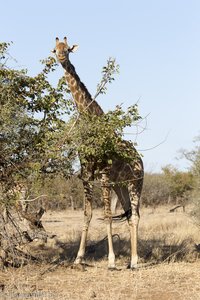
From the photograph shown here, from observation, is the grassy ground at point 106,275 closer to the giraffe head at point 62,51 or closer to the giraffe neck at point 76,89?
the giraffe neck at point 76,89

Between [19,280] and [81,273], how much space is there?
1.41 meters

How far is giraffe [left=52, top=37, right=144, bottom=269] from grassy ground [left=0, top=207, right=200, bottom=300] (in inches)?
21.8

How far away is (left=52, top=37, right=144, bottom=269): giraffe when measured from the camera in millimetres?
10734

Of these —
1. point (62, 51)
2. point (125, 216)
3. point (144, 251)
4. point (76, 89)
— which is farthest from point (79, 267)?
point (62, 51)

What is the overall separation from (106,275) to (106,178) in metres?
2.03

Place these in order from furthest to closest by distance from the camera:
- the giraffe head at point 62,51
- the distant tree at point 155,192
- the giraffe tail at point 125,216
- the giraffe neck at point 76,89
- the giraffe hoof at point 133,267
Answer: the distant tree at point 155,192, the giraffe tail at point 125,216, the giraffe neck at point 76,89, the giraffe head at point 62,51, the giraffe hoof at point 133,267

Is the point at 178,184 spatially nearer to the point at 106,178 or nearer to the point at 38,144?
the point at 106,178

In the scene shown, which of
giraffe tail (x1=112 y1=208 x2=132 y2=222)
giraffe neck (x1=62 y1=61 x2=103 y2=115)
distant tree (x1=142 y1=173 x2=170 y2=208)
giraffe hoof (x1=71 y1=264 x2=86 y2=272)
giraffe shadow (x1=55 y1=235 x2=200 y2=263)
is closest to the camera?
giraffe hoof (x1=71 y1=264 x2=86 y2=272)

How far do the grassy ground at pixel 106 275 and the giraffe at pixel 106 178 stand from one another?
1.81 feet

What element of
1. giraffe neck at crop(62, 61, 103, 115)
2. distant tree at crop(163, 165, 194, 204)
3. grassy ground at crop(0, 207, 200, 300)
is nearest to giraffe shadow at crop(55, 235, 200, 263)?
grassy ground at crop(0, 207, 200, 300)

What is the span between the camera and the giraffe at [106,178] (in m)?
10.7

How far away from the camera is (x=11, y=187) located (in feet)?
30.3

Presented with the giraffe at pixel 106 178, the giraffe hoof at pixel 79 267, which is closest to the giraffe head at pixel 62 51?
the giraffe at pixel 106 178

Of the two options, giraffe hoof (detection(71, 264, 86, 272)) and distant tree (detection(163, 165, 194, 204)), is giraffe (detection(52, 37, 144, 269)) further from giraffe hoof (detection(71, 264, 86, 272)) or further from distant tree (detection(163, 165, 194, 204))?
distant tree (detection(163, 165, 194, 204))
